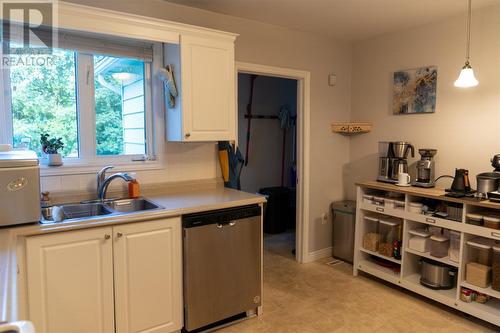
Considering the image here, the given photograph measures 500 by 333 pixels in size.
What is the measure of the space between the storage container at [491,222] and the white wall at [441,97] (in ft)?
2.09

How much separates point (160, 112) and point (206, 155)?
54cm

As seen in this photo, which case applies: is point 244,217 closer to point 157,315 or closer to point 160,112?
point 157,315

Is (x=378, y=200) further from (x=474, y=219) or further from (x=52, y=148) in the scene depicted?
(x=52, y=148)

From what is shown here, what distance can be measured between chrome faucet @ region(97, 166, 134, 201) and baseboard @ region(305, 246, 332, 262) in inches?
87.0

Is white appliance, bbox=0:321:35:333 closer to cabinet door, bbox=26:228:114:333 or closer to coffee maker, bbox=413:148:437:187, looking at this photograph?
cabinet door, bbox=26:228:114:333

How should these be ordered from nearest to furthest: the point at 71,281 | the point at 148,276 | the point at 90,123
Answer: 1. the point at 71,281
2. the point at 148,276
3. the point at 90,123

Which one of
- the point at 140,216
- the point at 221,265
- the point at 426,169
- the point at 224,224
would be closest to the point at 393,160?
the point at 426,169

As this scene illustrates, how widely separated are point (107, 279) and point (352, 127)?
2.84m

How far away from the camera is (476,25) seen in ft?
9.68

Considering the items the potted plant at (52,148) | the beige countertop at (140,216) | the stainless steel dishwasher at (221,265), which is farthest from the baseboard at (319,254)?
the potted plant at (52,148)

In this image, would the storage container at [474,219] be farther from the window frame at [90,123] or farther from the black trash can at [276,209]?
the black trash can at [276,209]

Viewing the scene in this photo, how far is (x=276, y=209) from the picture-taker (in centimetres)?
483

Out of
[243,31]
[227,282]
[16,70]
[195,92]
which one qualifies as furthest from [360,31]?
[16,70]

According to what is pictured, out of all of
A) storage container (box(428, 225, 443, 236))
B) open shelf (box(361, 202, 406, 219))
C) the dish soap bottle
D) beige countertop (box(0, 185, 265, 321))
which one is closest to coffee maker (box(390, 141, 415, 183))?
open shelf (box(361, 202, 406, 219))
